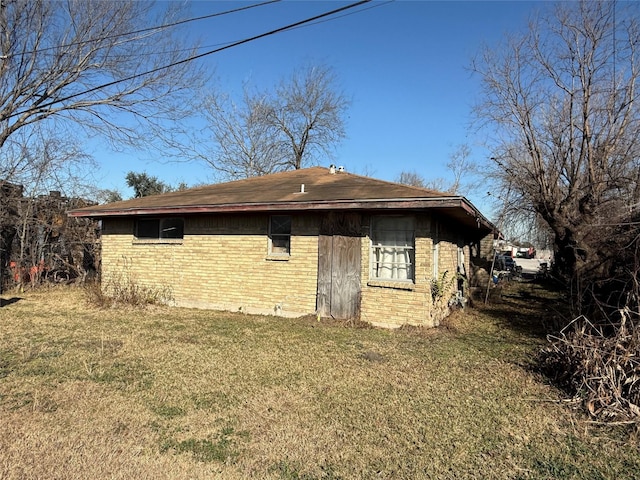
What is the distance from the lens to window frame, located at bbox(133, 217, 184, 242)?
1154 centimetres

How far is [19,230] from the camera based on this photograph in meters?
14.5

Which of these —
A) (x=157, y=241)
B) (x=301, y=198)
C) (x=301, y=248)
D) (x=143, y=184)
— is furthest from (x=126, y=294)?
(x=143, y=184)

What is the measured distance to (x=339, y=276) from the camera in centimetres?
927

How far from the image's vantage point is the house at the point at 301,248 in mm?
8656

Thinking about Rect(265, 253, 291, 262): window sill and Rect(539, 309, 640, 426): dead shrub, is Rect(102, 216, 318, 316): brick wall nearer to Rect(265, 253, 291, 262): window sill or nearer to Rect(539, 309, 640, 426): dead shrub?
Rect(265, 253, 291, 262): window sill

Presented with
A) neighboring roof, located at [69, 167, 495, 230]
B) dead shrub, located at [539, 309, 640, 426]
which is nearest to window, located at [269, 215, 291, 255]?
neighboring roof, located at [69, 167, 495, 230]

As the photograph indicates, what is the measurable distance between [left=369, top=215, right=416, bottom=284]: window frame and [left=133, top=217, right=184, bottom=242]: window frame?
552cm

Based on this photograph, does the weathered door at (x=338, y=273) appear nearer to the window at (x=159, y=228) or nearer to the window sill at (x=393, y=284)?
the window sill at (x=393, y=284)

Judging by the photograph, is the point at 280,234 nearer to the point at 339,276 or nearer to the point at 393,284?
the point at 339,276

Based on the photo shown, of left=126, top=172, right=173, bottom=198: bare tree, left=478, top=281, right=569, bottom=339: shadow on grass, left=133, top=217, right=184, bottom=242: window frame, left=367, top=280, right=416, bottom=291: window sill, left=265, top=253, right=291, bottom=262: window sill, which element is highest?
left=126, top=172, right=173, bottom=198: bare tree

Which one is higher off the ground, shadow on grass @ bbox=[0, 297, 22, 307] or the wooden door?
the wooden door

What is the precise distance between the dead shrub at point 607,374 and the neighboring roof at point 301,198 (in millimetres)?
3427

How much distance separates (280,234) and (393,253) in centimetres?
285

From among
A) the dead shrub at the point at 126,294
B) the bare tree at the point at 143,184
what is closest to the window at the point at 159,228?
the dead shrub at the point at 126,294
